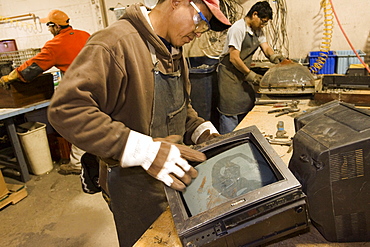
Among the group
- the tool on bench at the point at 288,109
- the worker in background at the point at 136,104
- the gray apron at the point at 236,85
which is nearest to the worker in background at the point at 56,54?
the gray apron at the point at 236,85

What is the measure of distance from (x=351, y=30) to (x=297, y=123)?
10.8 feet

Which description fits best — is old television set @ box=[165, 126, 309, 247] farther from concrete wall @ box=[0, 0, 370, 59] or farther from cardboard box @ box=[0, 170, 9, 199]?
concrete wall @ box=[0, 0, 370, 59]

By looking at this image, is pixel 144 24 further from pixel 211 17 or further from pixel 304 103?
pixel 304 103

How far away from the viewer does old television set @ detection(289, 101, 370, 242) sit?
2.59 feet

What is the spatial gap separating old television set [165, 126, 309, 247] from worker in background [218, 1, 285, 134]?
2.30 metres

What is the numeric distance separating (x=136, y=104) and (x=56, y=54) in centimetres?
241

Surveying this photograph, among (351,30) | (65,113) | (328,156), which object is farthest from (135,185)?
(351,30)

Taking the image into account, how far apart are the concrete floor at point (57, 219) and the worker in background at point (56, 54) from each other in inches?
18.3

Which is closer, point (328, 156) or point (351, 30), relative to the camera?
point (328, 156)

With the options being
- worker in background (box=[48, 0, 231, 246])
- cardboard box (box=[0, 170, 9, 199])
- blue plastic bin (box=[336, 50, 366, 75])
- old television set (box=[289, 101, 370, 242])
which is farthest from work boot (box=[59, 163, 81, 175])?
blue plastic bin (box=[336, 50, 366, 75])

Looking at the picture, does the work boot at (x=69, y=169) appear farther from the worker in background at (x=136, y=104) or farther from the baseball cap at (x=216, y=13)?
the baseball cap at (x=216, y=13)

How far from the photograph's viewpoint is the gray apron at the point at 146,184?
1259mm

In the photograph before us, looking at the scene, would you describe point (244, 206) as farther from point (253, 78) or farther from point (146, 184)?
point (253, 78)

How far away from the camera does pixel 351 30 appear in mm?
3641
